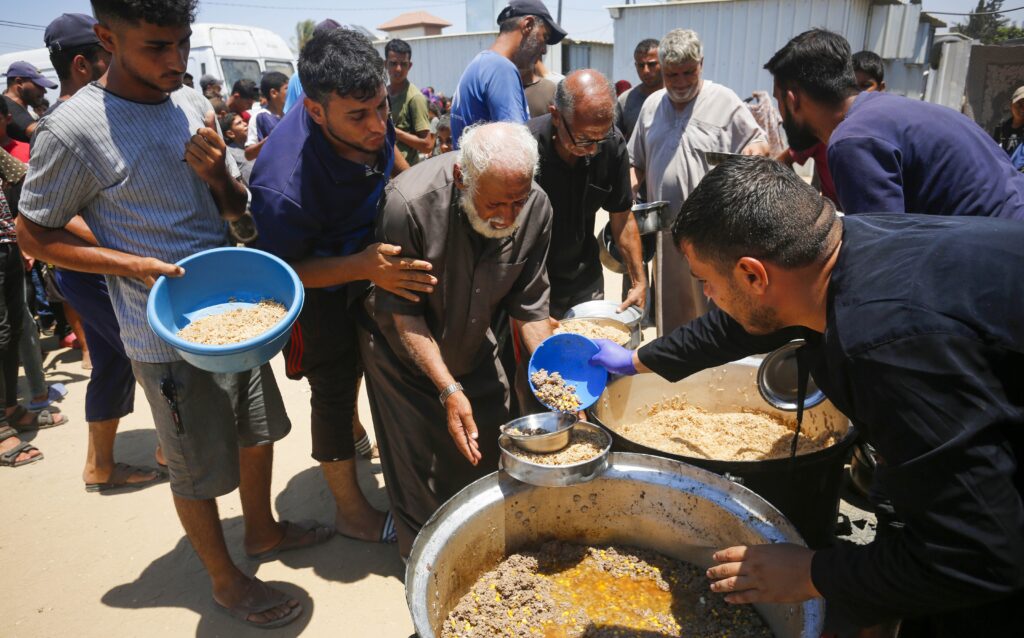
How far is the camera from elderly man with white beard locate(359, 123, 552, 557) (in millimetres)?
2266

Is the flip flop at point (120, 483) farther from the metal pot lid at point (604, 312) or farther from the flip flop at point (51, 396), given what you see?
the metal pot lid at point (604, 312)

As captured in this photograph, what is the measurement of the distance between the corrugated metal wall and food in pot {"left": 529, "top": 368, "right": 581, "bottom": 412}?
1200cm

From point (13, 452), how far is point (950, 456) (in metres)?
4.73

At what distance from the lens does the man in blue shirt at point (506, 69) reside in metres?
3.75

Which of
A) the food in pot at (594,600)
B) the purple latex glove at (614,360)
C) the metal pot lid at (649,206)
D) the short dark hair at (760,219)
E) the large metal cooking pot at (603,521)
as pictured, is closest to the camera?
the short dark hair at (760,219)

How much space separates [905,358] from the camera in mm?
1174

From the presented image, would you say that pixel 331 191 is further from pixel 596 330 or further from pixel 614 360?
pixel 596 330

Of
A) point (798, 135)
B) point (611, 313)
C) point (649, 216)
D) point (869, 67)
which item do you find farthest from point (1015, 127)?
point (611, 313)

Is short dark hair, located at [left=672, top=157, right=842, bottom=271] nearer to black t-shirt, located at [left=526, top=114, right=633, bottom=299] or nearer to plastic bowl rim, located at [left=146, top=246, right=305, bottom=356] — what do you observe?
plastic bowl rim, located at [left=146, top=246, right=305, bottom=356]

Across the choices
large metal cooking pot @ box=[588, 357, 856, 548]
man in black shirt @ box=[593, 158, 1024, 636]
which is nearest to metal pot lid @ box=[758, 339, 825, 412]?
large metal cooking pot @ box=[588, 357, 856, 548]

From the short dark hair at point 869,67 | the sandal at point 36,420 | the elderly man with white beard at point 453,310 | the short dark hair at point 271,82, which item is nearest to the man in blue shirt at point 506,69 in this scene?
the elderly man with white beard at point 453,310

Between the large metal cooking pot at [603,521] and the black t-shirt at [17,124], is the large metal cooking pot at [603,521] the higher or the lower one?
the lower one

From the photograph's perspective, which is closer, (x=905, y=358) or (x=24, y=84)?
(x=905, y=358)

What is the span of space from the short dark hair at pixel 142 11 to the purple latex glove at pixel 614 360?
6.13 feet
